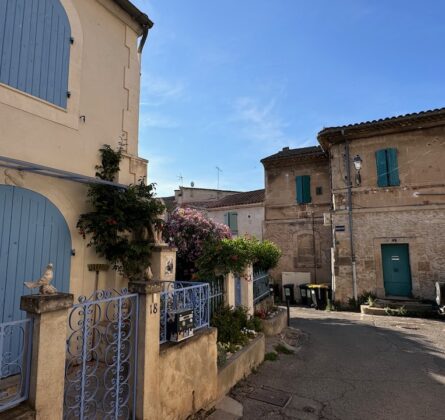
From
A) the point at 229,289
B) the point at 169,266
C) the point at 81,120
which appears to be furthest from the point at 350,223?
the point at 81,120

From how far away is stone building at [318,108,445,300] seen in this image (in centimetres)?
1174

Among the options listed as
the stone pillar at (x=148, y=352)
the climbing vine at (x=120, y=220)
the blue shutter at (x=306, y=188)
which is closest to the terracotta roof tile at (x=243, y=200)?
the blue shutter at (x=306, y=188)

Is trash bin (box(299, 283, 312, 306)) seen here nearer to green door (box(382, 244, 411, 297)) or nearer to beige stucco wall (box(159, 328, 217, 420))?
green door (box(382, 244, 411, 297))

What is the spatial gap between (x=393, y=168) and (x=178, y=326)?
11.8 m

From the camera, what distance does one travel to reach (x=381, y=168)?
12594 mm

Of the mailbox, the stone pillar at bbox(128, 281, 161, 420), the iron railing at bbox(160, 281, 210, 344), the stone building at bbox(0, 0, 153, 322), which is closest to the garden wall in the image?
the iron railing at bbox(160, 281, 210, 344)

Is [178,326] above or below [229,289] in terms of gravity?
below

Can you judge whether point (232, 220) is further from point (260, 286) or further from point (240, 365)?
point (240, 365)

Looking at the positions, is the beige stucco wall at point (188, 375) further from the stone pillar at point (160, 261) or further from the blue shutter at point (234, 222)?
the blue shutter at point (234, 222)

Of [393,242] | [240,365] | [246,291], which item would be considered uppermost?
Result: [393,242]

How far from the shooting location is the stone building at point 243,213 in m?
21.0

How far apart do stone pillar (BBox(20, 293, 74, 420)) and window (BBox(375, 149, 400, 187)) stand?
12.9m

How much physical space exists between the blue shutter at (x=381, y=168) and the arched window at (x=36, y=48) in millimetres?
11718

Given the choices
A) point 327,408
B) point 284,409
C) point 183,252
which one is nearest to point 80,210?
point 183,252
